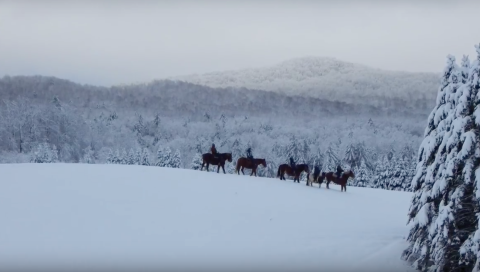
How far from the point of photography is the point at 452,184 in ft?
30.6

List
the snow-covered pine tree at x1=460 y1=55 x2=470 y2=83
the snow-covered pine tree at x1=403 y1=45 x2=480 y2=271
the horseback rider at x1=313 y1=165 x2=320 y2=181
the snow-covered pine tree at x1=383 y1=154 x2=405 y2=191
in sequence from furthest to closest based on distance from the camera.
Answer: the snow-covered pine tree at x1=383 y1=154 x2=405 y2=191 → the horseback rider at x1=313 y1=165 x2=320 y2=181 → the snow-covered pine tree at x1=460 y1=55 x2=470 y2=83 → the snow-covered pine tree at x1=403 y1=45 x2=480 y2=271

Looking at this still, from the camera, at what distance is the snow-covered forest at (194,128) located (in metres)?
65.5

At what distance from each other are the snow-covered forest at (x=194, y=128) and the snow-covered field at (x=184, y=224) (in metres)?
29.4

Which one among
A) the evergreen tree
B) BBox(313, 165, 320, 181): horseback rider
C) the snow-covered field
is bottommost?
the snow-covered field

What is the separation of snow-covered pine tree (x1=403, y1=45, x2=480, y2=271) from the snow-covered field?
145 cm

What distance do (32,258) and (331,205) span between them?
1117cm

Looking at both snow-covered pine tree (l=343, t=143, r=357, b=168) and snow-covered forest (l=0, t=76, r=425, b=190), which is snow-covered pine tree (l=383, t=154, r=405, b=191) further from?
snow-covered pine tree (l=343, t=143, r=357, b=168)

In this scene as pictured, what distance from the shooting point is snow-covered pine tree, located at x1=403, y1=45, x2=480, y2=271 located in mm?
8875

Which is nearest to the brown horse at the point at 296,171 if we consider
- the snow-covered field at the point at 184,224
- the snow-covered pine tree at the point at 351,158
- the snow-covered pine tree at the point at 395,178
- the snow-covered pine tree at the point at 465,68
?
the snow-covered field at the point at 184,224

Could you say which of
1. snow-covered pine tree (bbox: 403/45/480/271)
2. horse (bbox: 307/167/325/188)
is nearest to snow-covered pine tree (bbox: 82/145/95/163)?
horse (bbox: 307/167/325/188)

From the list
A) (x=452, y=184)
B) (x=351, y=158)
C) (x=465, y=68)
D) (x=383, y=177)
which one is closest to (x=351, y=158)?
(x=351, y=158)

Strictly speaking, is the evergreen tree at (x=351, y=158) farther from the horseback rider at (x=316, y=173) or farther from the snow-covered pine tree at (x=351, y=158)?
the horseback rider at (x=316, y=173)

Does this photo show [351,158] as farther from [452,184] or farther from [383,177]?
[452,184]

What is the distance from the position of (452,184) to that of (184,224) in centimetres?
747
